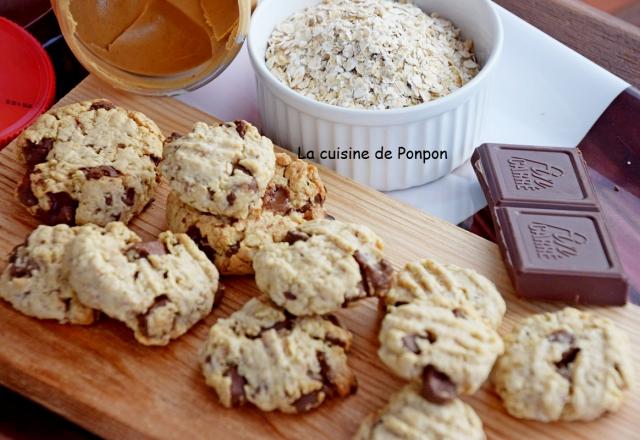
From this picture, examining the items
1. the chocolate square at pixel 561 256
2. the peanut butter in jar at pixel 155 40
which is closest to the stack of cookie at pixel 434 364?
the chocolate square at pixel 561 256

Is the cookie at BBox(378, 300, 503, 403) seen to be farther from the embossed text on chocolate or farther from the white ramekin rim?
the white ramekin rim

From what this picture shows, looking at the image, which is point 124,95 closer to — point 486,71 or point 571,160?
point 486,71

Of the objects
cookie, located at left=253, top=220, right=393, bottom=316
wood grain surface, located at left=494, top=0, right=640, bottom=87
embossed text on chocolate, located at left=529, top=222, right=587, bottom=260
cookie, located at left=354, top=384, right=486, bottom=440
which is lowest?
cookie, located at left=354, top=384, right=486, bottom=440

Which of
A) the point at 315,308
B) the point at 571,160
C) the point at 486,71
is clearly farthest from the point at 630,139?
the point at 315,308

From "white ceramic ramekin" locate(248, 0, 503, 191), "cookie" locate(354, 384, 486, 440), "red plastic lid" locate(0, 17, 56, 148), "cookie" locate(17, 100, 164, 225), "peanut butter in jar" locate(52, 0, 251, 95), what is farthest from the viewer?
"red plastic lid" locate(0, 17, 56, 148)

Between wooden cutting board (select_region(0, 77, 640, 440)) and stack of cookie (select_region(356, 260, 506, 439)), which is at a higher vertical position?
stack of cookie (select_region(356, 260, 506, 439))

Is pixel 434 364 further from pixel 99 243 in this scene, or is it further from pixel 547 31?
pixel 547 31

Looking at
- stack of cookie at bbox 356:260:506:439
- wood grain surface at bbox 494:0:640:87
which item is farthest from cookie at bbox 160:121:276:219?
wood grain surface at bbox 494:0:640:87

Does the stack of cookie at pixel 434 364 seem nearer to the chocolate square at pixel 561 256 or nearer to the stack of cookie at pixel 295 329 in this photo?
the stack of cookie at pixel 295 329
